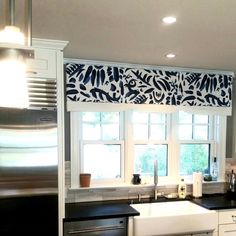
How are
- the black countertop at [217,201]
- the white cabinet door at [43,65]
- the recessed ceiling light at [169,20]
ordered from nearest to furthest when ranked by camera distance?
1. the recessed ceiling light at [169,20]
2. the white cabinet door at [43,65]
3. the black countertop at [217,201]

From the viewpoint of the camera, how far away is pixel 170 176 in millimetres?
3834

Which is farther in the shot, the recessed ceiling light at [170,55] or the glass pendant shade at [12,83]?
the recessed ceiling light at [170,55]

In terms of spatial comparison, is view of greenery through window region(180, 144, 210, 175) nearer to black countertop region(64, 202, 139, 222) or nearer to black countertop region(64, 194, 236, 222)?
black countertop region(64, 194, 236, 222)

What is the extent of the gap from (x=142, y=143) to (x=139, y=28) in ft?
6.01

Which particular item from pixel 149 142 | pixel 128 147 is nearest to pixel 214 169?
pixel 149 142

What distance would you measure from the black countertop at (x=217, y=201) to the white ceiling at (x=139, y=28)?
1.58 meters

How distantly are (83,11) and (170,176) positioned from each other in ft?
8.42

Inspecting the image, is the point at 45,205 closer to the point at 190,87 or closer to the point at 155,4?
the point at 155,4

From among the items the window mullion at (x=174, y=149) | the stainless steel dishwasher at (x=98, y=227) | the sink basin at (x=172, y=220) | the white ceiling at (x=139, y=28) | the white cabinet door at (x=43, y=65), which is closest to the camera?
the white ceiling at (x=139, y=28)

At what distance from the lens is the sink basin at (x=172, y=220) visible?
297cm

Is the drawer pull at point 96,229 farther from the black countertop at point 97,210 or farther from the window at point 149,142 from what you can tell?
the window at point 149,142

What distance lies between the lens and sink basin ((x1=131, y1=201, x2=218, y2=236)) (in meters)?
2.97

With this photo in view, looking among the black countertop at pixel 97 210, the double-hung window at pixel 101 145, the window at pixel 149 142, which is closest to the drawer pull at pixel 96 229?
the black countertop at pixel 97 210

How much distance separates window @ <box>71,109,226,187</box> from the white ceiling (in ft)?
2.74
